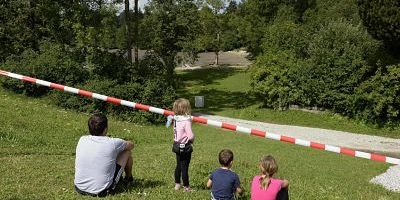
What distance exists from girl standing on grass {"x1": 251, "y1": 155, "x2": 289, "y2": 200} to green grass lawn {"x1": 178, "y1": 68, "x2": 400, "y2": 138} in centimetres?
1807

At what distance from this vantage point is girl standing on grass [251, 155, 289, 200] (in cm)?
A: 586

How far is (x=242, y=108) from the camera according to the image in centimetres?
2892

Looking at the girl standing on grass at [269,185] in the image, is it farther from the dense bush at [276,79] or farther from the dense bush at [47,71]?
the dense bush at [276,79]

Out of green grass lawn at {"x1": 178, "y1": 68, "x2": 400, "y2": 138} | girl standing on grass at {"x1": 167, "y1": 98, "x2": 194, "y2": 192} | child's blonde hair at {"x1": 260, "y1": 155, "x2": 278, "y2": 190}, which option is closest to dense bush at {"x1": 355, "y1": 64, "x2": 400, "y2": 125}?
green grass lawn at {"x1": 178, "y1": 68, "x2": 400, "y2": 138}

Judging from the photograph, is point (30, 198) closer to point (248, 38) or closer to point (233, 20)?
point (248, 38)

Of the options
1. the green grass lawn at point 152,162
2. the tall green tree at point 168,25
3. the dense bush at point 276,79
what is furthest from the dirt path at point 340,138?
the tall green tree at point 168,25

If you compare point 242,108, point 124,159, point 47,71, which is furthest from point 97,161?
point 242,108

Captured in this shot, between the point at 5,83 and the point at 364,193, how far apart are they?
18781 mm

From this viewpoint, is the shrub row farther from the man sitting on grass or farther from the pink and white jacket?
the man sitting on grass

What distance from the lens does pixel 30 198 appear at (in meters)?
6.91

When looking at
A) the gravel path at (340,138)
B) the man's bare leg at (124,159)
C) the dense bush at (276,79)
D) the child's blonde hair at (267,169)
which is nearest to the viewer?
the child's blonde hair at (267,169)

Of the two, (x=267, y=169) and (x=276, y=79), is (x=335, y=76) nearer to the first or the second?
(x=276, y=79)

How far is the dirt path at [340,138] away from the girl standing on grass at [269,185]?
46.3ft

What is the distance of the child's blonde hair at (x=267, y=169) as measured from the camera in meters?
5.84
